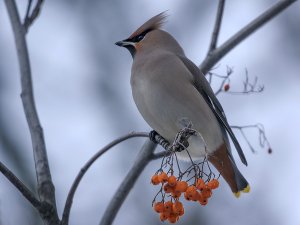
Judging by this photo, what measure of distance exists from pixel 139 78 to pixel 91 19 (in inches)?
197

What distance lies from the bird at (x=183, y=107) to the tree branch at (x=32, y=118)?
78cm

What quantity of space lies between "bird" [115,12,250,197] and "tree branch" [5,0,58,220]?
78 cm

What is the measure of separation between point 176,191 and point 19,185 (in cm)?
64

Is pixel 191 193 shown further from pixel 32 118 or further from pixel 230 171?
pixel 230 171

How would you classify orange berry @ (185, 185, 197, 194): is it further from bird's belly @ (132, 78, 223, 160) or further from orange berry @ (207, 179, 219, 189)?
bird's belly @ (132, 78, 223, 160)

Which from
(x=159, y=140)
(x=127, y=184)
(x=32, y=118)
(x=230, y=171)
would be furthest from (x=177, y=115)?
(x=32, y=118)

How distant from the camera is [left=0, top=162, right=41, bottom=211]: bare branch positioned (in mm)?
2480

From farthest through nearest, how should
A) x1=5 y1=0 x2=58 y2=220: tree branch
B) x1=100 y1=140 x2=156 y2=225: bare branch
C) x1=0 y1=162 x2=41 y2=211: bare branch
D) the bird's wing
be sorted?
the bird's wing → x1=100 y1=140 x2=156 y2=225: bare branch → x1=5 y1=0 x2=58 y2=220: tree branch → x1=0 y1=162 x2=41 y2=211: bare branch

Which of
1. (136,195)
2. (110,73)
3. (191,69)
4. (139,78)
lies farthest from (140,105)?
(110,73)

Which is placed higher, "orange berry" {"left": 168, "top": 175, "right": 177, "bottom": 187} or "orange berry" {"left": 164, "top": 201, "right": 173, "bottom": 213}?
"orange berry" {"left": 168, "top": 175, "right": 177, "bottom": 187}

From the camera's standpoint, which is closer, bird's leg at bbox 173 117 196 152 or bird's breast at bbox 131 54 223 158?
bird's leg at bbox 173 117 196 152

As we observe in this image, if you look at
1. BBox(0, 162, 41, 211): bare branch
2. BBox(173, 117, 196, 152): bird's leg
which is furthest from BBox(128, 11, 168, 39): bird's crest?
BBox(0, 162, 41, 211): bare branch

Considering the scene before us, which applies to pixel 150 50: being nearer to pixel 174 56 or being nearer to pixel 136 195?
pixel 174 56

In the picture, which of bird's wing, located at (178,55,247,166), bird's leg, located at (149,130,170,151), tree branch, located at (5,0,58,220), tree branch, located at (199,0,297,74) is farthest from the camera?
bird's wing, located at (178,55,247,166)
